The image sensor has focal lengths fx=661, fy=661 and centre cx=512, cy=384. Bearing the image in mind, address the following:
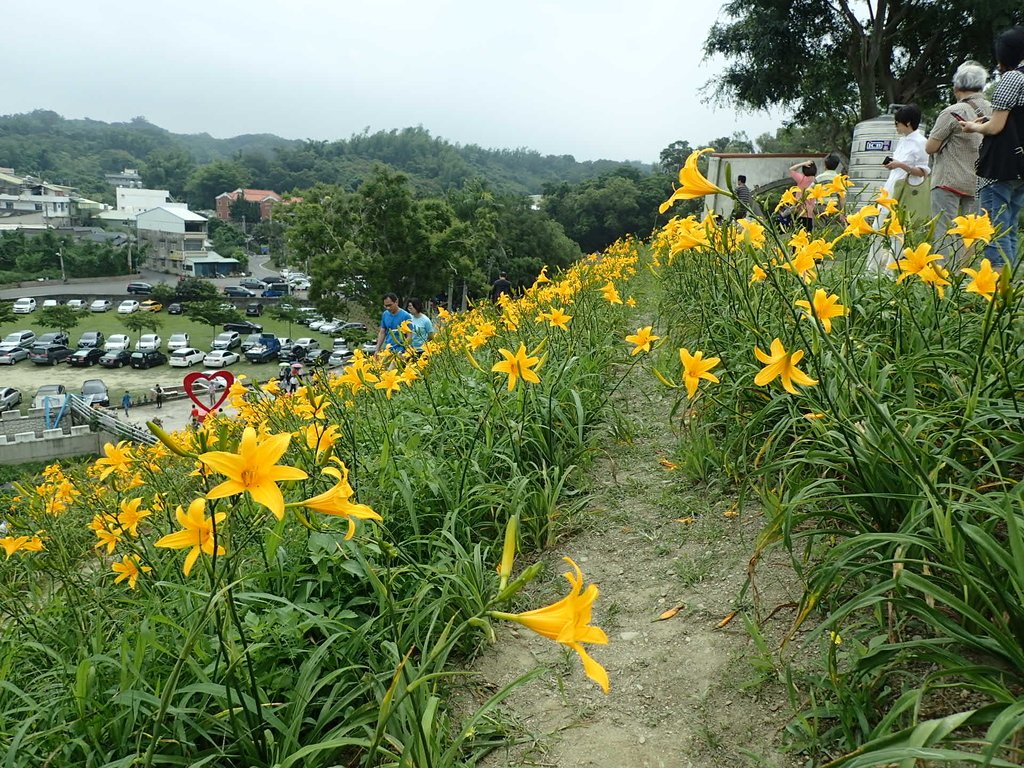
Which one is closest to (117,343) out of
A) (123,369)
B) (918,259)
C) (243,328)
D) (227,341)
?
(123,369)

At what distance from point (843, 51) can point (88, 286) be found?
159 feet

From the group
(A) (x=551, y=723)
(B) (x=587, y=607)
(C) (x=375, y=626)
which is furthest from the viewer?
(C) (x=375, y=626)

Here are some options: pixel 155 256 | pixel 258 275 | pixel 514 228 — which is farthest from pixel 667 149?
pixel 155 256

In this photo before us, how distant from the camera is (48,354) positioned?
28188 millimetres

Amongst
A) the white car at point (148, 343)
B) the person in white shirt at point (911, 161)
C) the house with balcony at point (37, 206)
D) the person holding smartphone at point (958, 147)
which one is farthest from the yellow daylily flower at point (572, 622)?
the house with balcony at point (37, 206)

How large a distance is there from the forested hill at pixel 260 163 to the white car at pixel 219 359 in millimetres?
61073

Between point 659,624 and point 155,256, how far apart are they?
66526 mm

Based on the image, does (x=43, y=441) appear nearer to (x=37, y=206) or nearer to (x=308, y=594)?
(x=308, y=594)

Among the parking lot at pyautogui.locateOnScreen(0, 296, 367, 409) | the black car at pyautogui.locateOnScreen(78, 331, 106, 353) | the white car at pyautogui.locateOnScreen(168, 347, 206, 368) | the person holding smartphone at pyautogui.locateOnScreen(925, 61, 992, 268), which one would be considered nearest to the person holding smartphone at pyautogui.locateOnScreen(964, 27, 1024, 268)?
the person holding smartphone at pyautogui.locateOnScreen(925, 61, 992, 268)

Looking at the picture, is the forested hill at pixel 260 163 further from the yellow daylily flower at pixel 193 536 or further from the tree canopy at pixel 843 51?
the yellow daylily flower at pixel 193 536

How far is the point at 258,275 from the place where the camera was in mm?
60250

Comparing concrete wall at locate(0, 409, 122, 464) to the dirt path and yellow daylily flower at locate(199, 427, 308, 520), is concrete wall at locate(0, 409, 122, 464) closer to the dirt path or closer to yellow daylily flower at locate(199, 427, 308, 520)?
the dirt path

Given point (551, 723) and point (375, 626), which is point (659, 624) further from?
point (375, 626)

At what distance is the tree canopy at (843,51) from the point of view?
14039 mm
